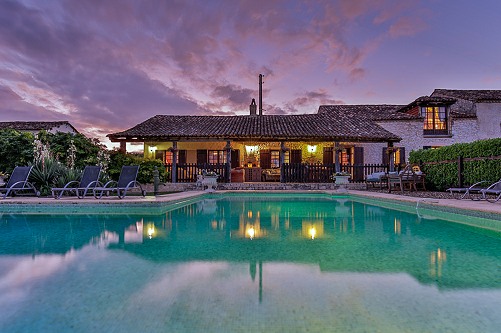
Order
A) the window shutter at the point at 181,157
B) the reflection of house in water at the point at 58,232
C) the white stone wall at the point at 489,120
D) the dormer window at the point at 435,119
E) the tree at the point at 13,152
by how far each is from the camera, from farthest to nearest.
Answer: the dormer window at the point at 435,119
the white stone wall at the point at 489,120
the window shutter at the point at 181,157
the tree at the point at 13,152
the reflection of house in water at the point at 58,232

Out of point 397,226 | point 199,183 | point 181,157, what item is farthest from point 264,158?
point 397,226

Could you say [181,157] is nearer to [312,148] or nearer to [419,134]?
[312,148]

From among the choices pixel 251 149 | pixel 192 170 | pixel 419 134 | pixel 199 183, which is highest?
pixel 419 134

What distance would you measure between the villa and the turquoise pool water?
10.7m

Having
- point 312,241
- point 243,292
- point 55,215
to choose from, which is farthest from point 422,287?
point 55,215

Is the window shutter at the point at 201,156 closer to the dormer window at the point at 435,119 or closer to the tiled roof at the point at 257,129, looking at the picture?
the tiled roof at the point at 257,129

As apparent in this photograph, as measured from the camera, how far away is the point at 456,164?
11719mm

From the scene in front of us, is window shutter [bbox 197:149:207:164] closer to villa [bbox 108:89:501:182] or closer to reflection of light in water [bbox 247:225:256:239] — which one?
villa [bbox 108:89:501:182]

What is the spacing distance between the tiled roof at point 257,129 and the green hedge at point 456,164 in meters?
2.66

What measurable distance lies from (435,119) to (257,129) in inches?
540

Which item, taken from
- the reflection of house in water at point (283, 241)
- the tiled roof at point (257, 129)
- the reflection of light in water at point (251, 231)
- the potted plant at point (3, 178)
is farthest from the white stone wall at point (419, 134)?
the potted plant at point (3, 178)

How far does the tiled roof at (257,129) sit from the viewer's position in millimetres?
15617

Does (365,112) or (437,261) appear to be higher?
(365,112)

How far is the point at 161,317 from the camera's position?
2000mm
